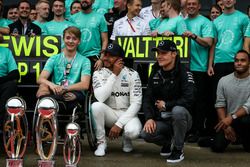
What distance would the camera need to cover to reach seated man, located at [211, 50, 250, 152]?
768 cm

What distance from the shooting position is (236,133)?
7805mm

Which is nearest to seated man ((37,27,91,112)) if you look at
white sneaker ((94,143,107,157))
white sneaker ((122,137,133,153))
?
white sneaker ((94,143,107,157))

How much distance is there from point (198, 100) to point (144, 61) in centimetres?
96

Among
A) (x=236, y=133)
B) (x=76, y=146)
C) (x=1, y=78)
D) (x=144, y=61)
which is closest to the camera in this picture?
(x=76, y=146)

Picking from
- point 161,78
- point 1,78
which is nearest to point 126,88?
point 161,78

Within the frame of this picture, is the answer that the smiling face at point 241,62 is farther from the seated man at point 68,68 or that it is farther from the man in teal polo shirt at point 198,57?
the seated man at point 68,68

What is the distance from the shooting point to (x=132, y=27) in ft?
29.0

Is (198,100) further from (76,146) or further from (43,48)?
(76,146)

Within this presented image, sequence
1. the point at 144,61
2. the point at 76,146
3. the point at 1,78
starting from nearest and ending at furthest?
the point at 76,146 < the point at 1,78 < the point at 144,61

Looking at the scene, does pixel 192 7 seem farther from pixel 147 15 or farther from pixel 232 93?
pixel 232 93

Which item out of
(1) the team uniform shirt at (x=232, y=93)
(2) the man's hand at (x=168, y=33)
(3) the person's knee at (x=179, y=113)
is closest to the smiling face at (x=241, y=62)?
(1) the team uniform shirt at (x=232, y=93)

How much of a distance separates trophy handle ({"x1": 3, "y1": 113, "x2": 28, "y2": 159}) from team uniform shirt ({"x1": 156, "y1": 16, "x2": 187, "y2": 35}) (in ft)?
10.1

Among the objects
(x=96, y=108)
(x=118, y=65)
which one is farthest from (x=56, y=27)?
(x=96, y=108)

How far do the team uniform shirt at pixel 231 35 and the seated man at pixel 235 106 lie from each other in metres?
0.49
